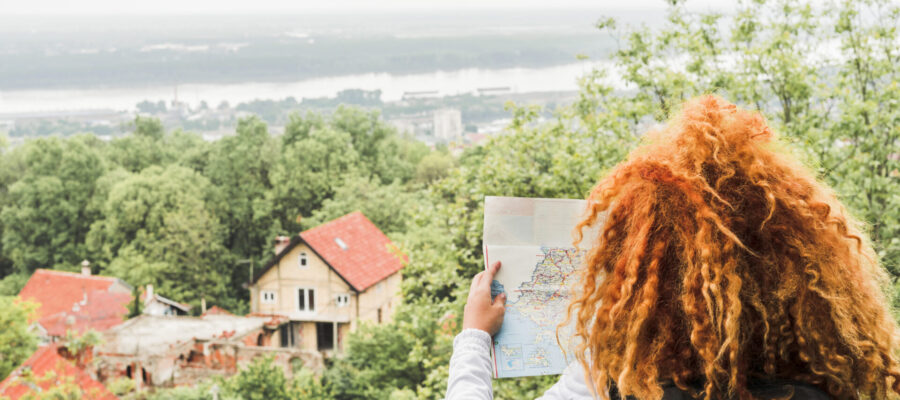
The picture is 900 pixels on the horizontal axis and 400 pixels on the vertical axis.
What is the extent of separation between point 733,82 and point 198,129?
→ 27.4 meters

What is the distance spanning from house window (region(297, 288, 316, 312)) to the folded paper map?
526 inches

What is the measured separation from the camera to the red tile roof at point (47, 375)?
8141 millimetres

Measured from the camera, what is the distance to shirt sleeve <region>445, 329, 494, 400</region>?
3.13 feet

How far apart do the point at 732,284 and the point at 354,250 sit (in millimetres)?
13765

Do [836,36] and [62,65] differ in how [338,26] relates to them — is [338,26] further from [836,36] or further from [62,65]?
[836,36]

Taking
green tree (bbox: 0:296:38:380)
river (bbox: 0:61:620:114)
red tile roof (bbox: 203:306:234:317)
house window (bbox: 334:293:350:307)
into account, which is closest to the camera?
green tree (bbox: 0:296:38:380)

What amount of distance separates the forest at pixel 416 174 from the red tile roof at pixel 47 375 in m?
0.98

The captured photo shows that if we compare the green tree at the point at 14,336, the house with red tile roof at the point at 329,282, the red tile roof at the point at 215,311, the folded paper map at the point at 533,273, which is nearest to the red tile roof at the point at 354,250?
the house with red tile roof at the point at 329,282

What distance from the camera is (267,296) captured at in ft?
49.2

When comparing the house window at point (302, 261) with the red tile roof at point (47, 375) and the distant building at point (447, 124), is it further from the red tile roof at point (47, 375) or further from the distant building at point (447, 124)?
the distant building at point (447, 124)

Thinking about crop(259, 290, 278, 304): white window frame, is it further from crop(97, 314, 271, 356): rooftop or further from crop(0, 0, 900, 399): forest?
crop(0, 0, 900, 399): forest

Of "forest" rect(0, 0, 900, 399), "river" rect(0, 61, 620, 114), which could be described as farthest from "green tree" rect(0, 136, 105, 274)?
"river" rect(0, 61, 620, 114)

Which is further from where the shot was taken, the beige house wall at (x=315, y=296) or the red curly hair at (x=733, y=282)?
the beige house wall at (x=315, y=296)

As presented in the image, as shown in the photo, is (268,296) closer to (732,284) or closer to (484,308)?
(484,308)
